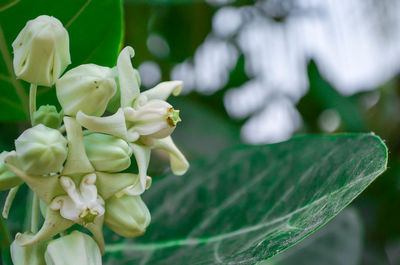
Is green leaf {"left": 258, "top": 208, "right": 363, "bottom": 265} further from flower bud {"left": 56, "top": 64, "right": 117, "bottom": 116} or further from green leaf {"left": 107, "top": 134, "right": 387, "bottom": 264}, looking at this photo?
flower bud {"left": 56, "top": 64, "right": 117, "bottom": 116}

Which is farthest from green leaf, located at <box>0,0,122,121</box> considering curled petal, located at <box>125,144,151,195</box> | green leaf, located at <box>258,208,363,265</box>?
green leaf, located at <box>258,208,363,265</box>

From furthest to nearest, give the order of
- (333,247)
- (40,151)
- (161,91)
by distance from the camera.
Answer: (333,247)
(161,91)
(40,151)

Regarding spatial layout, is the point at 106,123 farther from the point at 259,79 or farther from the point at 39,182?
the point at 259,79

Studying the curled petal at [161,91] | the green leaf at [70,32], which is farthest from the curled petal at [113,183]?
the green leaf at [70,32]

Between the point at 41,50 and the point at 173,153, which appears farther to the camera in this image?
the point at 173,153

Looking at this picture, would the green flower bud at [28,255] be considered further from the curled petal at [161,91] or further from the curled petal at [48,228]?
the curled petal at [161,91]

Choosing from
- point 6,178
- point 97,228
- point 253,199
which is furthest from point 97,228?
point 253,199
